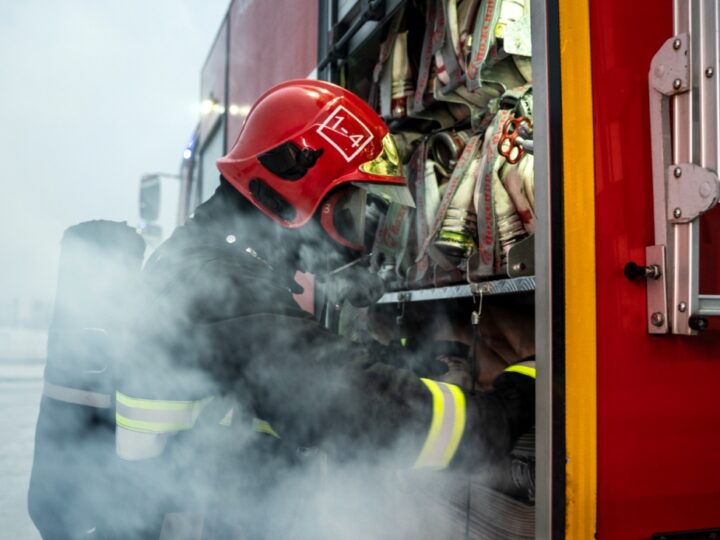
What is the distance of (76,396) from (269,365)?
2.25 ft

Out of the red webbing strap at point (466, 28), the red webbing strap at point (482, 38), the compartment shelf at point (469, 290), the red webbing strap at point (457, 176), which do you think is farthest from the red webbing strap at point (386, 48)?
the compartment shelf at point (469, 290)

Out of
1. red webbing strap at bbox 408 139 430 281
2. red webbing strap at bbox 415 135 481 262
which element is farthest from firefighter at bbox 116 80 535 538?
red webbing strap at bbox 408 139 430 281

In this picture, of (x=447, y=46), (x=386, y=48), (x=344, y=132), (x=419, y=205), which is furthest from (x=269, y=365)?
(x=386, y=48)

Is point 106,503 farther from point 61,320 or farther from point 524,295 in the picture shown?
point 524,295

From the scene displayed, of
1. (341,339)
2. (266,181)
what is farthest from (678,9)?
(266,181)

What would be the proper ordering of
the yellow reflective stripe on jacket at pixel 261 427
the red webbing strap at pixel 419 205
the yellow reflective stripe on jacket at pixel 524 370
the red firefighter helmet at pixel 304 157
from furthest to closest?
1. the red webbing strap at pixel 419 205
2. the red firefighter helmet at pixel 304 157
3. the yellow reflective stripe on jacket at pixel 261 427
4. the yellow reflective stripe on jacket at pixel 524 370

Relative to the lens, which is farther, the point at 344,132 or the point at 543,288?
the point at 344,132

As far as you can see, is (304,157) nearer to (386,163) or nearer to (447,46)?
(386,163)

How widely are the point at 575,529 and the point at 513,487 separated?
0.53 metres

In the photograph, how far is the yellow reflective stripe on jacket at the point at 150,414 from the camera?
1.36 m

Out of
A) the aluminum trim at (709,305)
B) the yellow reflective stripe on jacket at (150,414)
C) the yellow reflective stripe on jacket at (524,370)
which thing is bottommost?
the yellow reflective stripe on jacket at (150,414)

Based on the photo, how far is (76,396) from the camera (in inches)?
62.1

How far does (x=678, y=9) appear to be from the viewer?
112 centimetres

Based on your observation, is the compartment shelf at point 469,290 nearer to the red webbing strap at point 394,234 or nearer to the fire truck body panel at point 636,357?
the red webbing strap at point 394,234
